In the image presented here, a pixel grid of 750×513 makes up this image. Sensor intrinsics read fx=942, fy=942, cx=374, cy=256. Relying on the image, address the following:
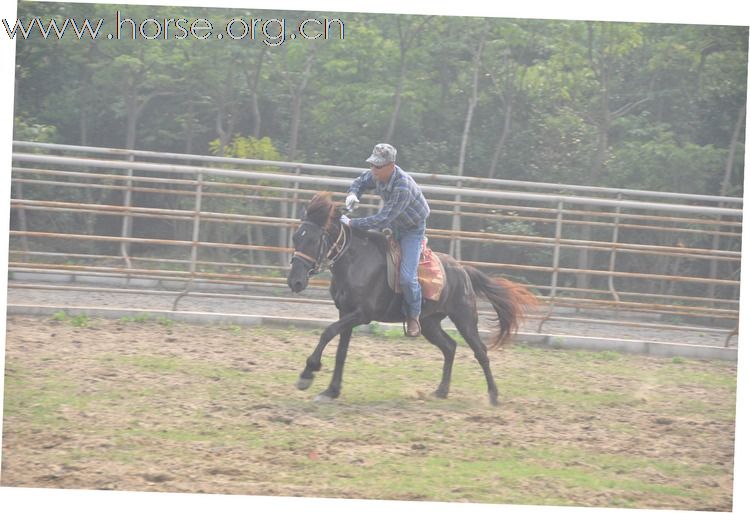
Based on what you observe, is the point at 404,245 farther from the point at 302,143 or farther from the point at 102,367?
the point at 302,143

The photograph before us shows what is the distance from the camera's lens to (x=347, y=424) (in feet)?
23.7

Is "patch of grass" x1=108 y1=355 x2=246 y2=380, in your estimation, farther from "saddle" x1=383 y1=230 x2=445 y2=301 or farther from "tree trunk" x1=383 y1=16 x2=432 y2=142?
"tree trunk" x1=383 y1=16 x2=432 y2=142

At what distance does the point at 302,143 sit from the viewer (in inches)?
789

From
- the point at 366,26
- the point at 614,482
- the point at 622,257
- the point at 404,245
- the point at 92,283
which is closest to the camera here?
the point at 614,482

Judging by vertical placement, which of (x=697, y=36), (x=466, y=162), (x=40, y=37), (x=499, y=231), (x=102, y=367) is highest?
(x=697, y=36)

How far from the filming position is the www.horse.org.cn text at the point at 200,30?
17969mm

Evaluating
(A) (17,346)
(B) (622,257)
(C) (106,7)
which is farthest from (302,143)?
(A) (17,346)

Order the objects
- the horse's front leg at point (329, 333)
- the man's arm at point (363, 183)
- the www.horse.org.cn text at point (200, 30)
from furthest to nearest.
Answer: the www.horse.org.cn text at point (200, 30)
the man's arm at point (363, 183)
the horse's front leg at point (329, 333)

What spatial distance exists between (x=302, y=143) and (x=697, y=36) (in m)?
8.32

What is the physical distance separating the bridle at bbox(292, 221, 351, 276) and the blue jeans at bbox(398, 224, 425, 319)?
0.52 metres

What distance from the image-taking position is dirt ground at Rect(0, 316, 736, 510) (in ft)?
19.6

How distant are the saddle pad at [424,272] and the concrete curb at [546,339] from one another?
3210 mm

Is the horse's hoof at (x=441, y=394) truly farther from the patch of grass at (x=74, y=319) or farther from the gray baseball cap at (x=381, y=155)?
the patch of grass at (x=74, y=319)

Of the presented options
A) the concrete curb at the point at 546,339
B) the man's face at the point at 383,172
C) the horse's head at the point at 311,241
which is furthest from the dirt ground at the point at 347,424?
Result: the man's face at the point at 383,172
